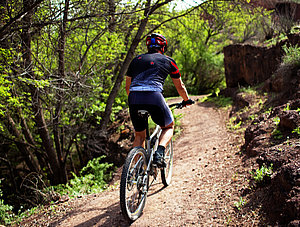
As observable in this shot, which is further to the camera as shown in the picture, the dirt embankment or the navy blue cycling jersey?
the navy blue cycling jersey

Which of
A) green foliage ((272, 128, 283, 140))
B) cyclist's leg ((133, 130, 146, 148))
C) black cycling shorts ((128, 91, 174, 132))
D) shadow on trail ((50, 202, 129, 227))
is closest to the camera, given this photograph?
black cycling shorts ((128, 91, 174, 132))

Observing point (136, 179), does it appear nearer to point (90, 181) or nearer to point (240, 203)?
point (240, 203)

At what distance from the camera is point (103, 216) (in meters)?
3.69

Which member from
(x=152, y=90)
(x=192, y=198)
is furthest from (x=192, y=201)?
(x=152, y=90)

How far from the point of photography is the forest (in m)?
5.13

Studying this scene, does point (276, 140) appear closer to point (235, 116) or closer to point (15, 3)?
point (235, 116)

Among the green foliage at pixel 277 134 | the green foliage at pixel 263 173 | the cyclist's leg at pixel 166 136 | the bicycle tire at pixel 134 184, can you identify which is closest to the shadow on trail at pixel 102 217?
the bicycle tire at pixel 134 184

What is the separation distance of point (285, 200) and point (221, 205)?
956 mm

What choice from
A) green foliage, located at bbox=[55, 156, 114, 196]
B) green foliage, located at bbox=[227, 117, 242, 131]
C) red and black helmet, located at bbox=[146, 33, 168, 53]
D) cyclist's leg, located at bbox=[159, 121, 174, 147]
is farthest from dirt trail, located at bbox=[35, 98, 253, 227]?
red and black helmet, located at bbox=[146, 33, 168, 53]

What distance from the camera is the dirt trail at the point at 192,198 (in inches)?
125

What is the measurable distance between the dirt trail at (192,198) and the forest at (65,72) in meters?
1.88

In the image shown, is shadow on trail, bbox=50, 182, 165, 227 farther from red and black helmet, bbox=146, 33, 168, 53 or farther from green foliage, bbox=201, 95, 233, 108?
green foliage, bbox=201, 95, 233, 108

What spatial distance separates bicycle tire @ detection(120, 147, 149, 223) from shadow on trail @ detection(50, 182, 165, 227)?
248mm

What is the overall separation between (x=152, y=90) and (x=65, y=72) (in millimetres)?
4400
